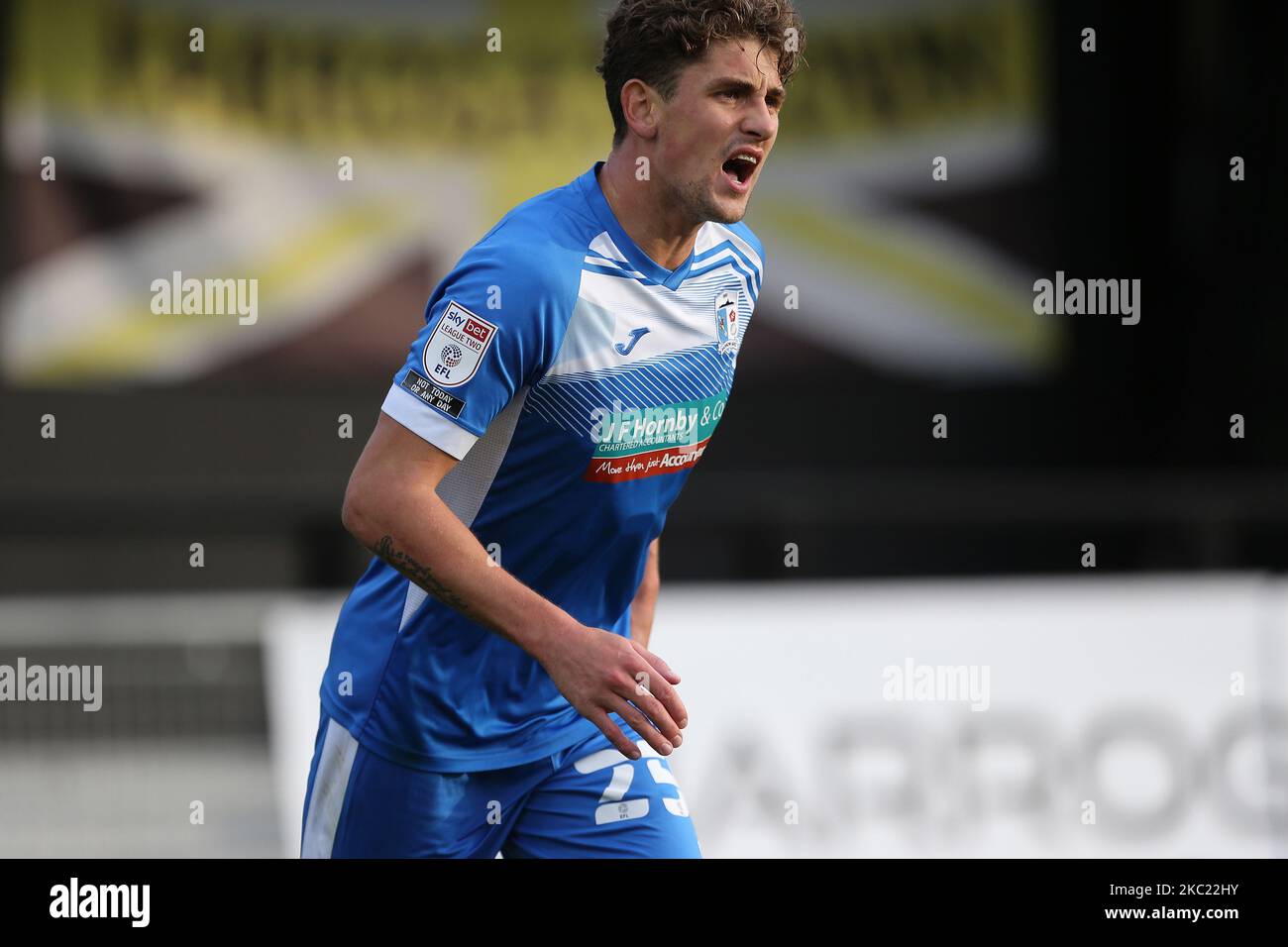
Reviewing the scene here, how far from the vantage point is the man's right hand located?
11.3 feet

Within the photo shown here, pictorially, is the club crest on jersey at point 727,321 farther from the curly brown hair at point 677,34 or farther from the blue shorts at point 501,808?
the blue shorts at point 501,808

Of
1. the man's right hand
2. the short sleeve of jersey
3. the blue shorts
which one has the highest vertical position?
the short sleeve of jersey

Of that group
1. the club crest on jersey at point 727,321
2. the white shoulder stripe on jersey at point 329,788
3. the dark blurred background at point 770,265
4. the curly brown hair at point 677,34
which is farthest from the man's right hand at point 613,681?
the dark blurred background at point 770,265

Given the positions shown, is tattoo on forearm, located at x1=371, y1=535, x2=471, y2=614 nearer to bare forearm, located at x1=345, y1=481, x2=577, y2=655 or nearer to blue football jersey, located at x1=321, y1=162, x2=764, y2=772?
bare forearm, located at x1=345, y1=481, x2=577, y2=655

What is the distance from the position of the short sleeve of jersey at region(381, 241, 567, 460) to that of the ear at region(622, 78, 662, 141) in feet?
1.49

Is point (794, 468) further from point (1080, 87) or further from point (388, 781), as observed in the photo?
point (388, 781)

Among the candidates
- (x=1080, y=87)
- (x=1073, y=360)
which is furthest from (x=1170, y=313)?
(x=1080, y=87)

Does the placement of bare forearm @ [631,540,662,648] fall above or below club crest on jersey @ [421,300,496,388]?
below

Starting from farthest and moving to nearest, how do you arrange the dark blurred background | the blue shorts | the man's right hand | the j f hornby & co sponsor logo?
the dark blurred background, the blue shorts, the j f hornby & co sponsor logo, the man's right hand

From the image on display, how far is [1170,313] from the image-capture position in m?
11.3

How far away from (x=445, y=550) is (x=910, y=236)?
7460 mm

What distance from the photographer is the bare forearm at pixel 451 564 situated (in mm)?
3453

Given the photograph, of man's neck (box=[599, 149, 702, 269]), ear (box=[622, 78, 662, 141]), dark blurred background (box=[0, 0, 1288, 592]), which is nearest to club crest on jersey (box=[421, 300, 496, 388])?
man's neck (box=[599, 149, 702, 269])
